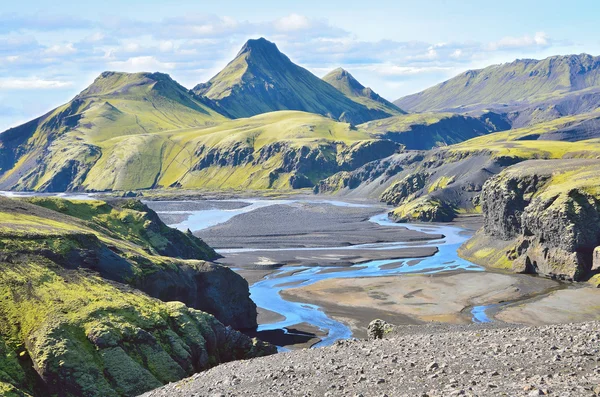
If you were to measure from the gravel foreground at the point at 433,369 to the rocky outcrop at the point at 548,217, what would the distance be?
80391 millimetres

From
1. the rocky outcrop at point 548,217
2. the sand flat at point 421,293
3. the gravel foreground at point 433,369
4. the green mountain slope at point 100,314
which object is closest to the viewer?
the gravel foreground at point 433,369

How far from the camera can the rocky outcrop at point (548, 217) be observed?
12925cm

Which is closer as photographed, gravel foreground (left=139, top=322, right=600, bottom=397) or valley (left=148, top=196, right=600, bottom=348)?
gravel foreground (left=139, top=322, right=600, bottom=397)

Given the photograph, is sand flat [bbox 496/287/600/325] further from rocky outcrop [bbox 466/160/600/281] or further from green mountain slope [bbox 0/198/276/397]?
green mountain slope [bbox 0/198/276/397]

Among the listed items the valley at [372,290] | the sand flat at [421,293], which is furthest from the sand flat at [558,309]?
the sand flat at [421,293]

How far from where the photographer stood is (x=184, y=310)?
74.1m

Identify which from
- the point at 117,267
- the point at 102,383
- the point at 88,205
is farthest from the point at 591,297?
the point at 88,205

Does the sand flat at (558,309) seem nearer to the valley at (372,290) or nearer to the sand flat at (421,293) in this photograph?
the valley at (372,290)

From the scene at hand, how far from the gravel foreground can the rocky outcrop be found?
80.4 m

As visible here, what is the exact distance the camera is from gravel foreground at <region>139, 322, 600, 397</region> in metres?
37.0

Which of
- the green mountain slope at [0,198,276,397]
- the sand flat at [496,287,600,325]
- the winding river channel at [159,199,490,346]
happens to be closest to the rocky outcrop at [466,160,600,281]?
the winding river channel at [159,199,490,346]

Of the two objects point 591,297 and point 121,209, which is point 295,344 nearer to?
point 591,297

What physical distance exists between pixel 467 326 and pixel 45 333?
4504 cm

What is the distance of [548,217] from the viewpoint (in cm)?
13700
